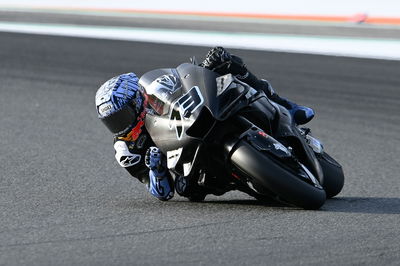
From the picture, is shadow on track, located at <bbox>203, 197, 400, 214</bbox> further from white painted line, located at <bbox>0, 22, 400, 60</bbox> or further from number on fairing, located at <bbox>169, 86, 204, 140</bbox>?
white painted line, located at <bbox>0, 22, 400, 60</bbox>

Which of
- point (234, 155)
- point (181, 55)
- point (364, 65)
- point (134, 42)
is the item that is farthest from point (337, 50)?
point (234, 155)

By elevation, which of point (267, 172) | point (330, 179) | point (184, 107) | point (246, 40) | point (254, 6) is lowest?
point (246, 40)

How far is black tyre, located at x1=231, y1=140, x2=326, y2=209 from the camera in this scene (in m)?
5.51

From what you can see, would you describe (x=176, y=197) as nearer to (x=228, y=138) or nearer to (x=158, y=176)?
(x=158, y=176)

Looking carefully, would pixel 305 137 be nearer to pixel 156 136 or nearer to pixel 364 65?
pixel 156 136

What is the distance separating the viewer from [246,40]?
646 inches

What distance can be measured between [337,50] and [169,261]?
11.0 meters

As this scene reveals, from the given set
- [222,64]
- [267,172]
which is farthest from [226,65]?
[267,172]

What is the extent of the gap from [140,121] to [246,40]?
10420 millimetres

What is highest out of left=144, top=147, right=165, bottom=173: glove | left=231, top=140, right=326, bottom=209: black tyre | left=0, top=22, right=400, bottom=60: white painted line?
left=231, top=140, right=326, bottom=209: black tyre

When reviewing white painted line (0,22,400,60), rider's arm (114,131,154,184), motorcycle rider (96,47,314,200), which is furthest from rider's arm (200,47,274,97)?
white painted line (0,22,400,60)

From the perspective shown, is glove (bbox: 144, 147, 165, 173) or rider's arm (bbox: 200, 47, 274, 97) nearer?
glove (bbox: 144, 147, 165, 173)

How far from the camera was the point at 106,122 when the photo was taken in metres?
6.13

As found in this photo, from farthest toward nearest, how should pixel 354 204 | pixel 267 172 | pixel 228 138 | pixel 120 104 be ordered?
pixel 354 204
pixel 120 104
pixel 228 138
pixel 267 172
